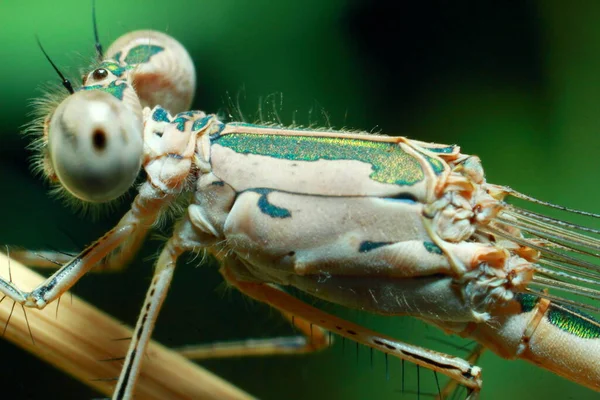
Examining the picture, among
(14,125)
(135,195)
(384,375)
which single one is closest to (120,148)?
(135,195)

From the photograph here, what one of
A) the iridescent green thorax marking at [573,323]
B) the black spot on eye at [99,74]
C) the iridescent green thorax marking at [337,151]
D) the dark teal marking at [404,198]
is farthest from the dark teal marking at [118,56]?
the iridescent green thorax marking at [573,323]

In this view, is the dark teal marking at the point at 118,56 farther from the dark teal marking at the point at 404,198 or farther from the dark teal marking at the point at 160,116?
the dark teal marking at the point at 404,198

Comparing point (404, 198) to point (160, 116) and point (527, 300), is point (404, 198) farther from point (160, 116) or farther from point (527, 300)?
point (160, 116)

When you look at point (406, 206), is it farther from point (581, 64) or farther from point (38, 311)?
point (581, 64)

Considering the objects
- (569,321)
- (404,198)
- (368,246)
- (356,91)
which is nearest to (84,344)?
(368,246)

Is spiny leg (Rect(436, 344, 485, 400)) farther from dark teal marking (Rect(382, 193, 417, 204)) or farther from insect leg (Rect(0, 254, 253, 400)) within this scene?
insect leg (Rect(0, 254, 253, 400))

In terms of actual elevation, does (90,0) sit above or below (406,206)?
above
